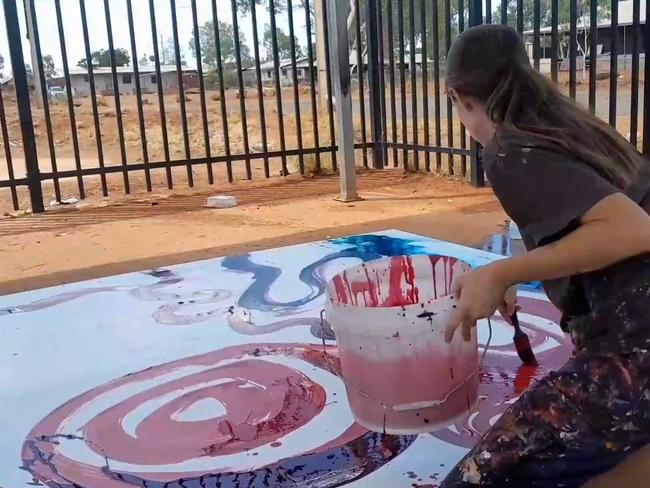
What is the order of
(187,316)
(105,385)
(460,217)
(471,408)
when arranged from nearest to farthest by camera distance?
(471,408)
(105,385)
(187,316)
(460,217)

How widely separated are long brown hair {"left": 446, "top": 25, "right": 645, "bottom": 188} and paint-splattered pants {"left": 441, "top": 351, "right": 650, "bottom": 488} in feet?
1.17

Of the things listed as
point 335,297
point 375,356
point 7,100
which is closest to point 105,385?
point 335,297

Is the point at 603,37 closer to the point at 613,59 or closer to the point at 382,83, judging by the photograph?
the point at 382,83

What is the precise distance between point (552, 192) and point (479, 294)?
23cm

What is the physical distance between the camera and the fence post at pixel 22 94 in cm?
572

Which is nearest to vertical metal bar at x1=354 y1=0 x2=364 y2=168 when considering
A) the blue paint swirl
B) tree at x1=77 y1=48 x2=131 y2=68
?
tree at x1=77 y1=48 x2=131 y2=68

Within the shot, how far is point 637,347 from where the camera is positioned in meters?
1.38

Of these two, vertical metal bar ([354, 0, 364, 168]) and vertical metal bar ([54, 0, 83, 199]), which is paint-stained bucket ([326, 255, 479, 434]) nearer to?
vertical metal bar ([54, 0, 83, 199])

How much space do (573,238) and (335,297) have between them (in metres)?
0.75

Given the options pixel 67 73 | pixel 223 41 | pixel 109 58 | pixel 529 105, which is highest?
pixel 223 41

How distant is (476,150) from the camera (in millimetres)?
5613

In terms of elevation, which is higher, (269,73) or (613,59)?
(269,73)

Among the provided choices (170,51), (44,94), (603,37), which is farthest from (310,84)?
(603,37)

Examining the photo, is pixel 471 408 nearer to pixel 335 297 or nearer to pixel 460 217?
pixel 335 297
